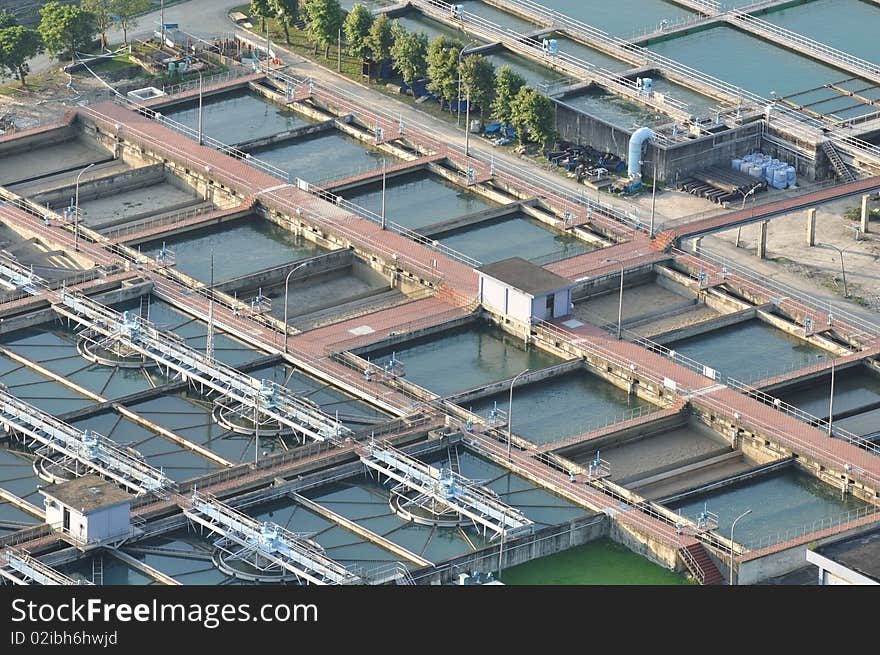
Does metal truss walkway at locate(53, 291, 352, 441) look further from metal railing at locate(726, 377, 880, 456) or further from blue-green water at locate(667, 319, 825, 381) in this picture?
blue-green water at locate(667, 319, 825, 381)

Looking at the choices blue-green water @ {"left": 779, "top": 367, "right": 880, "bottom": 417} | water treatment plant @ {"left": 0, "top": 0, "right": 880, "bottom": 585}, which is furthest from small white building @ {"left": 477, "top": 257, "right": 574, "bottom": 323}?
blue-green water @ {"left": 779, "top": 367, "right": 880, "bottom": 417}

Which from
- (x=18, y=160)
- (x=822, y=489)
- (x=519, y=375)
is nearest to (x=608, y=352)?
(x=519, y=375)

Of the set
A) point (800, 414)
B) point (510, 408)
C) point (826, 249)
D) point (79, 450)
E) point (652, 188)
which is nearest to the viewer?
point (79, 450)

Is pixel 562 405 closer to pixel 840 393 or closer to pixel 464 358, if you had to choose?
pixel 464 358

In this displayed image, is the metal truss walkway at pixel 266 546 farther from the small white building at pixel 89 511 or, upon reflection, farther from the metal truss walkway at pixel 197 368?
the metal truss walkway at pixel 197 368

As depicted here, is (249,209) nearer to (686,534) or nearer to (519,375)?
(519,375)

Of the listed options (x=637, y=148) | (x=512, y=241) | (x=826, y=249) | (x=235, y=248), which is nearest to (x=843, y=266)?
(x=826, y=249)
